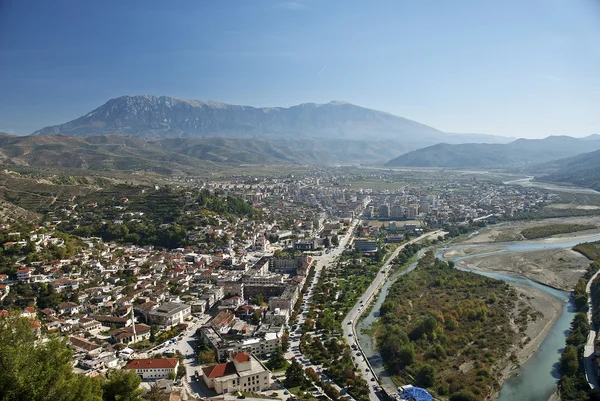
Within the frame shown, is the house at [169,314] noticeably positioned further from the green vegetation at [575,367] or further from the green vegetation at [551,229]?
the green vegetation at [551,229]

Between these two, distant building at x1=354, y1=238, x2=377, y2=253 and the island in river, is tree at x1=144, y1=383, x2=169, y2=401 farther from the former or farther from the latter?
distant building at x1=354, y1=238, x2=377, y2=253

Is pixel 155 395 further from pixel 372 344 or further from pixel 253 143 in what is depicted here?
pixel 253 143

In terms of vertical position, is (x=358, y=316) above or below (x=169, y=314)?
below

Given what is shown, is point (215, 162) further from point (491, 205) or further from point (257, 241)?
point (257, 241)

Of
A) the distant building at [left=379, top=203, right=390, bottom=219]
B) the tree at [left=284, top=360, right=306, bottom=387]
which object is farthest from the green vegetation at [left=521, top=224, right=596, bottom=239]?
the tree at [left=284, top=360, right=306, bottom=387]

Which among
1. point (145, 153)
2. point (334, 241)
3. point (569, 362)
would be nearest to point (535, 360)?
point (569, 362)

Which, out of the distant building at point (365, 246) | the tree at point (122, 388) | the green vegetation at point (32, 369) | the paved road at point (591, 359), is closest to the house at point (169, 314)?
the tree at point (122, 388)
